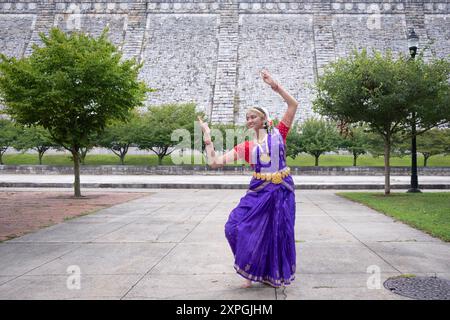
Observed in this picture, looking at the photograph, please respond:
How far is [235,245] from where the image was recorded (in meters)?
5.41

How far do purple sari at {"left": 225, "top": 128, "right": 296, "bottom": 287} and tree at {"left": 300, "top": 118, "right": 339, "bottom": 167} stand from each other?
97.2ft

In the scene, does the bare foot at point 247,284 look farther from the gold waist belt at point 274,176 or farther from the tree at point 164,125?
the tree at point 164,125

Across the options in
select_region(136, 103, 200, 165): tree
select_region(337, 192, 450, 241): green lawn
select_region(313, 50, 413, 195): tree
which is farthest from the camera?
select_region(136, 103, 200, 165): tree

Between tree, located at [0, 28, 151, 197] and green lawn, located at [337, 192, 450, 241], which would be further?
tree, located at [0, 28, 151, 197]

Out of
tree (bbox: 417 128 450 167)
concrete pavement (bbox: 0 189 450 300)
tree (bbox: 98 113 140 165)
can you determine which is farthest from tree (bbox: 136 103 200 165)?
concrete pavement (bbox: 0 189 450 300)

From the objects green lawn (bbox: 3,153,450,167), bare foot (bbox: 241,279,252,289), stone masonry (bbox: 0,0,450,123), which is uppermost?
stone masonry (bbox: 0,0,450,123)

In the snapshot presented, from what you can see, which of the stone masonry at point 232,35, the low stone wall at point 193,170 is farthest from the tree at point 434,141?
the stone masonry at point 232,35

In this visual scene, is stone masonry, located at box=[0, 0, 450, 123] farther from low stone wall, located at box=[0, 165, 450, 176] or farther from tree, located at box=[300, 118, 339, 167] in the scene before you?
low stone wall, located at box=[0, 165, 450, 176]

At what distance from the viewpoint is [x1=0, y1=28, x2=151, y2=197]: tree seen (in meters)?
15.7

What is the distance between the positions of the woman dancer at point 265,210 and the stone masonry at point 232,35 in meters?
42.9

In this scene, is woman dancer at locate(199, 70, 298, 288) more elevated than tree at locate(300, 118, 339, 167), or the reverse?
tree at locate(300, 118, 339, 167)

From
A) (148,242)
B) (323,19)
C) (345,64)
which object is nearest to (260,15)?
Answer: (323,19)

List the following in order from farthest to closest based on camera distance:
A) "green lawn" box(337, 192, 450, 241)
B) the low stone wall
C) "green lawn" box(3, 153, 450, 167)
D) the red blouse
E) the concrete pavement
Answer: "green lawn" box(3, 153, 450, 167) < the low stone wall < "green lawn" box(337, 192, 450, 241) < the red blouse < the concrete pavement
